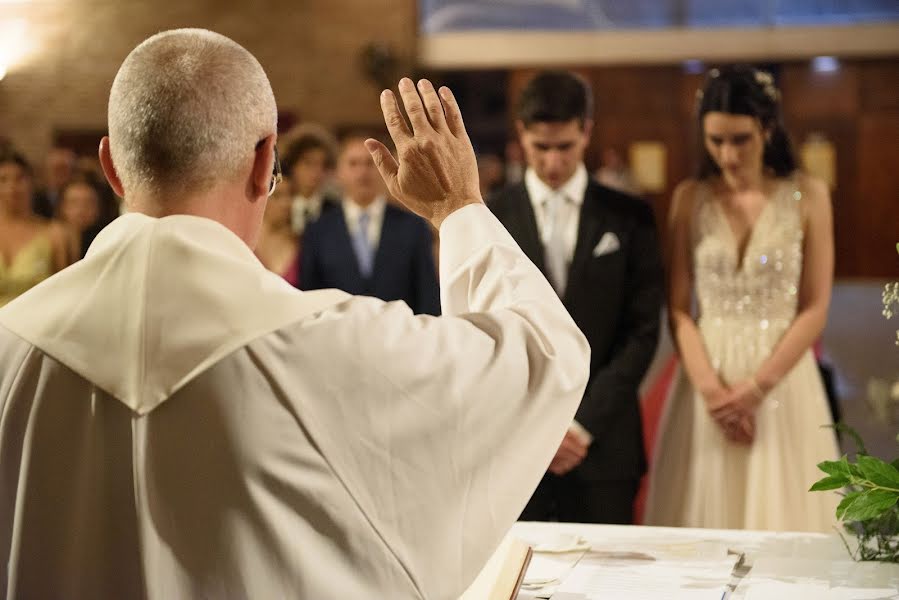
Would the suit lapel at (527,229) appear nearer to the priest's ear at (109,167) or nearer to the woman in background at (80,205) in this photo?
the priest's ear at (109,167)

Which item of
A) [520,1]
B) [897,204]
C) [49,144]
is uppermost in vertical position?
[520,1]

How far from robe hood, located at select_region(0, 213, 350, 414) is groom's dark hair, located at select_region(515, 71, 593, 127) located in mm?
2462

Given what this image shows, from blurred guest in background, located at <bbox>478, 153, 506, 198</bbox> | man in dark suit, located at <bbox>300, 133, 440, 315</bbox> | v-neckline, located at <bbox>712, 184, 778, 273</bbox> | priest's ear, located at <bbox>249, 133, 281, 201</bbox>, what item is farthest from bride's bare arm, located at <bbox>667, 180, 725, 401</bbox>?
blurred guest in background, located at <bbox>478, 153, 506, 198</bbox>

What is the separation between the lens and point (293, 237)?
5898 mm

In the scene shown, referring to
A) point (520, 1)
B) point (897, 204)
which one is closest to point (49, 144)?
point (520, 1)

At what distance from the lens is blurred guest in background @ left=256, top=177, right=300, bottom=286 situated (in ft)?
18.8

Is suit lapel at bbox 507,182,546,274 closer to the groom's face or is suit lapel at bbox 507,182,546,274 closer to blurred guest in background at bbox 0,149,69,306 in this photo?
the groom's face

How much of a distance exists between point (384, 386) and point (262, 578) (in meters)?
0.25

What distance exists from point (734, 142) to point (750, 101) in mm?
142

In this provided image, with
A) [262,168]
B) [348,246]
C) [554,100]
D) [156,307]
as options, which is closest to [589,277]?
[554,100]

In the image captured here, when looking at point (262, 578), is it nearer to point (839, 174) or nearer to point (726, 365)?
point (726, 365)

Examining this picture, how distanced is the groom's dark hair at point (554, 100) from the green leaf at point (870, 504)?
201 centimetres

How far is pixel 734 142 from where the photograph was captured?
383 centimetres

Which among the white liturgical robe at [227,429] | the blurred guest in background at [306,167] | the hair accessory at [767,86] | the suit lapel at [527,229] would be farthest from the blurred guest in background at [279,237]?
the white liturgical robe at [227,429]
